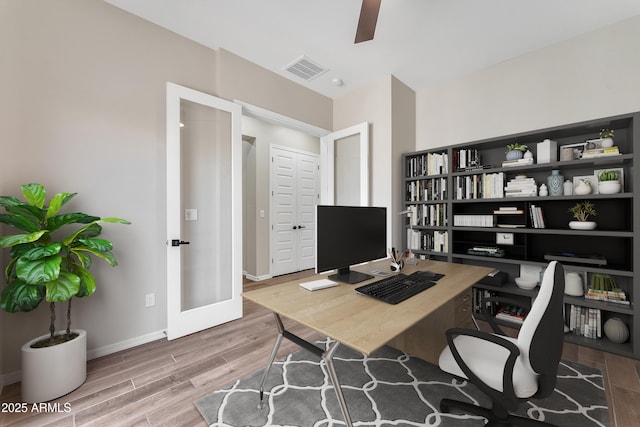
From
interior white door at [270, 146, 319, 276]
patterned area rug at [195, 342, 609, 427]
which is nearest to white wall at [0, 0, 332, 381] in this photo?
patterned area rug at [195, 342, 609, 427]

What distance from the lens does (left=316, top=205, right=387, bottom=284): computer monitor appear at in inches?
63.7

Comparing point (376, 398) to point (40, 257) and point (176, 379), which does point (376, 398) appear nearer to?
point (176, 379)

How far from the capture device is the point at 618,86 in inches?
93.9

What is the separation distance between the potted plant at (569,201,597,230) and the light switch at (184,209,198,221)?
3499mm

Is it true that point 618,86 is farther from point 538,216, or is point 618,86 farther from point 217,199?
point 217,199

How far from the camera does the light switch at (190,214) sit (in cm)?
265

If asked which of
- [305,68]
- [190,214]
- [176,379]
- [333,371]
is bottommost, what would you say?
[176,379]

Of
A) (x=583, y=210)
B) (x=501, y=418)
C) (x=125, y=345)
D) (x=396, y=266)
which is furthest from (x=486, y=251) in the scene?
(x=125, y=345)

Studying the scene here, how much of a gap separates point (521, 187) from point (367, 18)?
2.17m

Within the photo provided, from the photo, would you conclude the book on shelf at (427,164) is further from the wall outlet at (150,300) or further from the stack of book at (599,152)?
the wall outlet at (150,300)

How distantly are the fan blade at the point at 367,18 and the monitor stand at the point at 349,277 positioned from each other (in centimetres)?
163

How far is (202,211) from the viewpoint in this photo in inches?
109

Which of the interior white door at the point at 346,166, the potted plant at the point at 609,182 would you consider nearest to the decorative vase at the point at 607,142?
the potted plant at the point at 609,182

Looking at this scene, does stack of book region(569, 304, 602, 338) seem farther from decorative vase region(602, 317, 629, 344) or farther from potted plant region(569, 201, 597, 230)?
potted plant region(569, 201, 597, 230)
